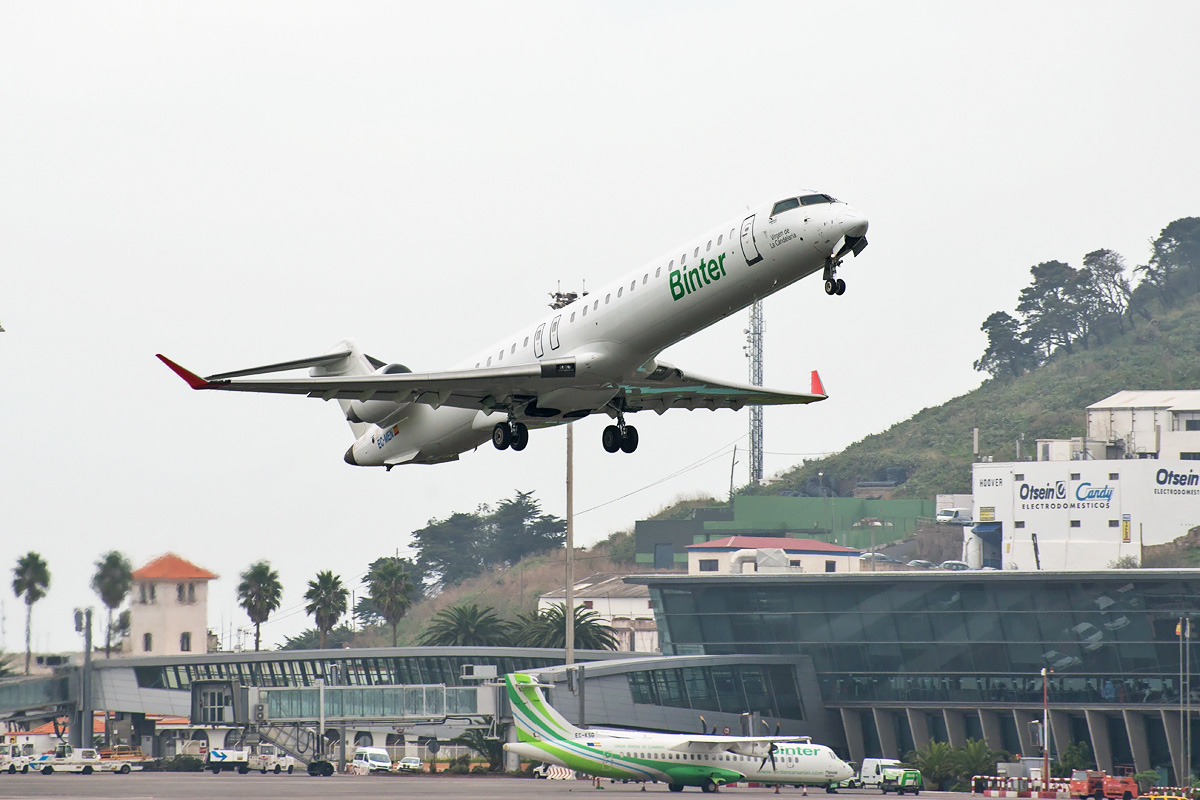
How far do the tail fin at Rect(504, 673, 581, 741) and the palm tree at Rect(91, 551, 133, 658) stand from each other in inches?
964

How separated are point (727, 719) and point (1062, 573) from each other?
2560 cm

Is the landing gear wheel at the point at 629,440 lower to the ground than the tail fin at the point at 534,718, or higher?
higher

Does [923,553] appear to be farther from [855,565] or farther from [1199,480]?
[1199,480]

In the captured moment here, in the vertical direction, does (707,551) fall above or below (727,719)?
above

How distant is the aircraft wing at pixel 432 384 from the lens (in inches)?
1604

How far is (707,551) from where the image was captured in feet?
549

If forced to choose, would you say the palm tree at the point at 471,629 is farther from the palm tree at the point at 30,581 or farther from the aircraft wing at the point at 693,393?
the aircraft wing at the point at 693,393

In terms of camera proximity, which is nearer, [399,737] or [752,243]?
[752,243]

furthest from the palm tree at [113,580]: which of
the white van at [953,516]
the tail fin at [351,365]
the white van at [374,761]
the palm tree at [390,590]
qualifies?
the white van at [953,516]

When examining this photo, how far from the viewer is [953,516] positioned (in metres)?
190

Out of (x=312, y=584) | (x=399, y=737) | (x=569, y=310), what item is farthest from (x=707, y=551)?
(x=569, y=310)

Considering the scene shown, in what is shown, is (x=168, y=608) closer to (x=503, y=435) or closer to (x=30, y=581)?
(x=30, y=581)

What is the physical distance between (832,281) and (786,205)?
2222 mm

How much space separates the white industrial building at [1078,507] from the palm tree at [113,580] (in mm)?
87305
